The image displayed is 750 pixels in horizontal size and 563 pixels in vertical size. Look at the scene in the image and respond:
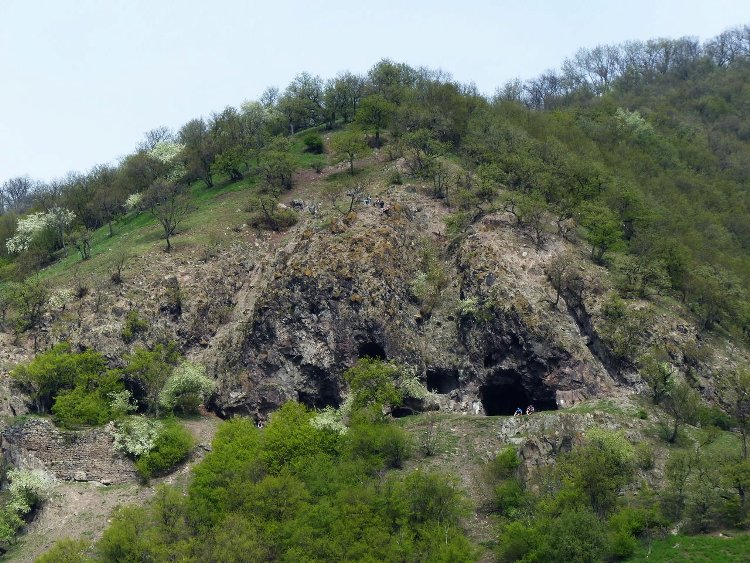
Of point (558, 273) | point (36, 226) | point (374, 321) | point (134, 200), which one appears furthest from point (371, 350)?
point (36, 226)

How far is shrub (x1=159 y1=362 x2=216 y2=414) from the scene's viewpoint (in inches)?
2235

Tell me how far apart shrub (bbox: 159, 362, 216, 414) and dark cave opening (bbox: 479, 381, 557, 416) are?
20035 mm

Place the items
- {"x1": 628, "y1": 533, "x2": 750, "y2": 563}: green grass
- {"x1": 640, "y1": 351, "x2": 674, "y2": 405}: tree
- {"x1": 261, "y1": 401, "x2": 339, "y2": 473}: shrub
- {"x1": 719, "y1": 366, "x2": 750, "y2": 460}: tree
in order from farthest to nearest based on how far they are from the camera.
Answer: {"x1": 640, "y1": 351, "x2": 674, "y2": 405}: tree, {"x1": 719, "y1": 366, "x2": 750, "y2": 460}: tree, {"x1": 261, "y1": 401, "x2": 339, "y2": 473}: shrub, {"x1": 628, "y1": 533, "x2": 750, "y2": 563}: green grass

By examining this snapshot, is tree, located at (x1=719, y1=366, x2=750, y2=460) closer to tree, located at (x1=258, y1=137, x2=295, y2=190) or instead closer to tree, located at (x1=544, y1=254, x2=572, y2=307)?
tree, located at (x1=544, y1=254, x2=572, y2=307)

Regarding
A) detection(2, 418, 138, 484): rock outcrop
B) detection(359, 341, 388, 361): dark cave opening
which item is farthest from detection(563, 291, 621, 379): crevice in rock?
detection(2, 418, 138, 484): rock outcrop

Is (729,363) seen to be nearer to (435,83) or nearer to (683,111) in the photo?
(435,83)

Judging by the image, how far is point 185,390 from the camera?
188 ft

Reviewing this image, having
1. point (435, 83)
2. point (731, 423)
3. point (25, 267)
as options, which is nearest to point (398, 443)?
point (731, 423)

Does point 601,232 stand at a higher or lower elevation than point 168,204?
lower

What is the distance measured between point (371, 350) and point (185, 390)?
13.8m

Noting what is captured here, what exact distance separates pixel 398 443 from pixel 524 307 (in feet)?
52.1

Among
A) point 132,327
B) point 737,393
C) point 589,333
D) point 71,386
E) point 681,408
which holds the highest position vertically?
point 132,327

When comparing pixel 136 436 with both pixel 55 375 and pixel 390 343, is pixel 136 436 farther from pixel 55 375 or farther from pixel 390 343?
pixel 390 343

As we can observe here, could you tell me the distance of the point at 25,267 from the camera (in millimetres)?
75000
